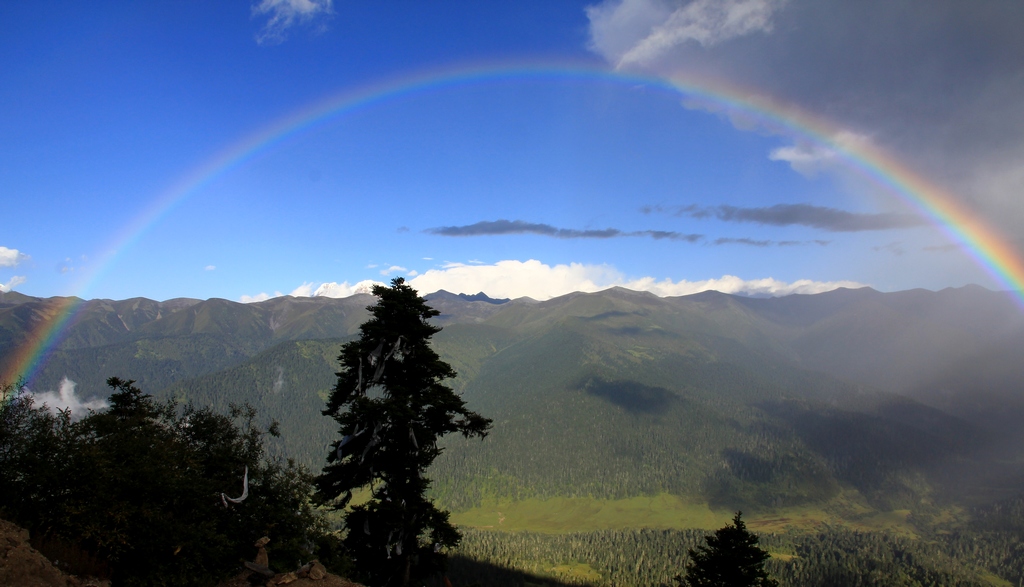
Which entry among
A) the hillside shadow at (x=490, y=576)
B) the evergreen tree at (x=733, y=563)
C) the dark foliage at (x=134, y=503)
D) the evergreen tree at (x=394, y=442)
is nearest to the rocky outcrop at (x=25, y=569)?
the dark foliage at (x=134, y=503)

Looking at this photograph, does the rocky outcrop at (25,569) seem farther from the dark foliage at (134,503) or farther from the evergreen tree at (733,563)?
the evergreen tree at (733,563)

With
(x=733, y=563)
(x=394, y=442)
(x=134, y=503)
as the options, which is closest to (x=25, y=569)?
(x=134, y=503)

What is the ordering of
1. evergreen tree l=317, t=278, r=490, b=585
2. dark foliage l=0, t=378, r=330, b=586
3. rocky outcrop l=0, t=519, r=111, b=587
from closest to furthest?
rocky outcrop l=0, t=519, r=111, b=587 → dark foliage l=0, t=378, r=330, b=586 → evergreen tree l=317, t=278, r=490, b=585

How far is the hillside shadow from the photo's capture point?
14550cm

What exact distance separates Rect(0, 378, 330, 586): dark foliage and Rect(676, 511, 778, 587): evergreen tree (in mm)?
36050

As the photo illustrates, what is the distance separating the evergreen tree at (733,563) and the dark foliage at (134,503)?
3605 cm

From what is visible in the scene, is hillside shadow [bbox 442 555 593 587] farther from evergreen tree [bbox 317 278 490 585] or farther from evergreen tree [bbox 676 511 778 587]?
evergreen tree [bbox 317 278 490 585]

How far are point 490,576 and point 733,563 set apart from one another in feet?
414

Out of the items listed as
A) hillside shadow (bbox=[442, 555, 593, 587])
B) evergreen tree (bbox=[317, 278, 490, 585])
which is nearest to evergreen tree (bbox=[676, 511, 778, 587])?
evergreen tree (bbox=[317, 278, 490, 585])

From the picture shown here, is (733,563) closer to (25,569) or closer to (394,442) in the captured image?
(394,442)

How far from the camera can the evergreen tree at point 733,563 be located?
45.2 m

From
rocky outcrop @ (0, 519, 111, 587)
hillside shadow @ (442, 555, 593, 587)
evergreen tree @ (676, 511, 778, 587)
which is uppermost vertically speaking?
rocky outcrop @ (0, 519, 111, 587)

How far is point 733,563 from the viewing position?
45.7 meters

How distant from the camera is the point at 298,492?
103ft
